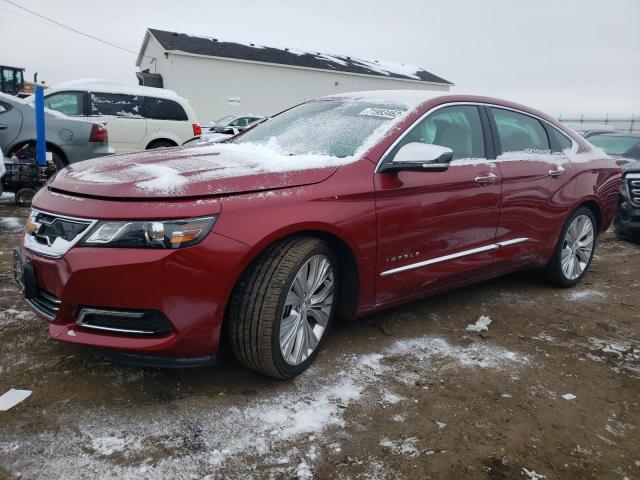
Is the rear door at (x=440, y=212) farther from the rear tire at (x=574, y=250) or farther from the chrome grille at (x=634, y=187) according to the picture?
the chrome grille at (x=634, y=187)

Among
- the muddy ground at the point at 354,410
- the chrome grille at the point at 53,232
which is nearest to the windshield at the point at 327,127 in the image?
the muddy ground at the point at 354,410

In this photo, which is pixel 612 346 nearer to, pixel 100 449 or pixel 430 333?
pixel 430 333

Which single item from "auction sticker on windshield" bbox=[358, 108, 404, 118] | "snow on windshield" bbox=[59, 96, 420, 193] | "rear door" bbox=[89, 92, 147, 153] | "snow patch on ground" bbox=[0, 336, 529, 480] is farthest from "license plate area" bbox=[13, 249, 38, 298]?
"rear door" bbox=[89, 92, 147, 153]

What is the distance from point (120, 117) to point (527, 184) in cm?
807

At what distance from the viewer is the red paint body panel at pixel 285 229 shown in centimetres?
228

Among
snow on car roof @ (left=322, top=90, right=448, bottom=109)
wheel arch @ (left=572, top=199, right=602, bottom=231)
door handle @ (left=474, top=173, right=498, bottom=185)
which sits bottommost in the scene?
wheel arch @ (left=572, top=199, right=602, bottom=231)

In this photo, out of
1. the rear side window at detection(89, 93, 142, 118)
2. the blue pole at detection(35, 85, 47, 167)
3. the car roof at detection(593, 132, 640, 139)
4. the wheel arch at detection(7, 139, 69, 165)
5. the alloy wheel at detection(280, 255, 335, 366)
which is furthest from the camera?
the rear side window at detection(89, 93, 142, 118)

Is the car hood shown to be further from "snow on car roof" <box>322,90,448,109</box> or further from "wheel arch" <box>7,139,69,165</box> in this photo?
"wheel arch" <box>7,139,69,165</box>

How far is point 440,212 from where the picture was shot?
3.30m

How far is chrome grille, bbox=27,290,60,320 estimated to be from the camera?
7.95 feet

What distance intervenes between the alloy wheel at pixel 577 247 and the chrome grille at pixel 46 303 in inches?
152

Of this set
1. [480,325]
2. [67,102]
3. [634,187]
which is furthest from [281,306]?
[67,102]

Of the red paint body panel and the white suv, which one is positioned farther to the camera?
the white suv

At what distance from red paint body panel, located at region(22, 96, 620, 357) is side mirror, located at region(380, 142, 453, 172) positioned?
67 millimetres
